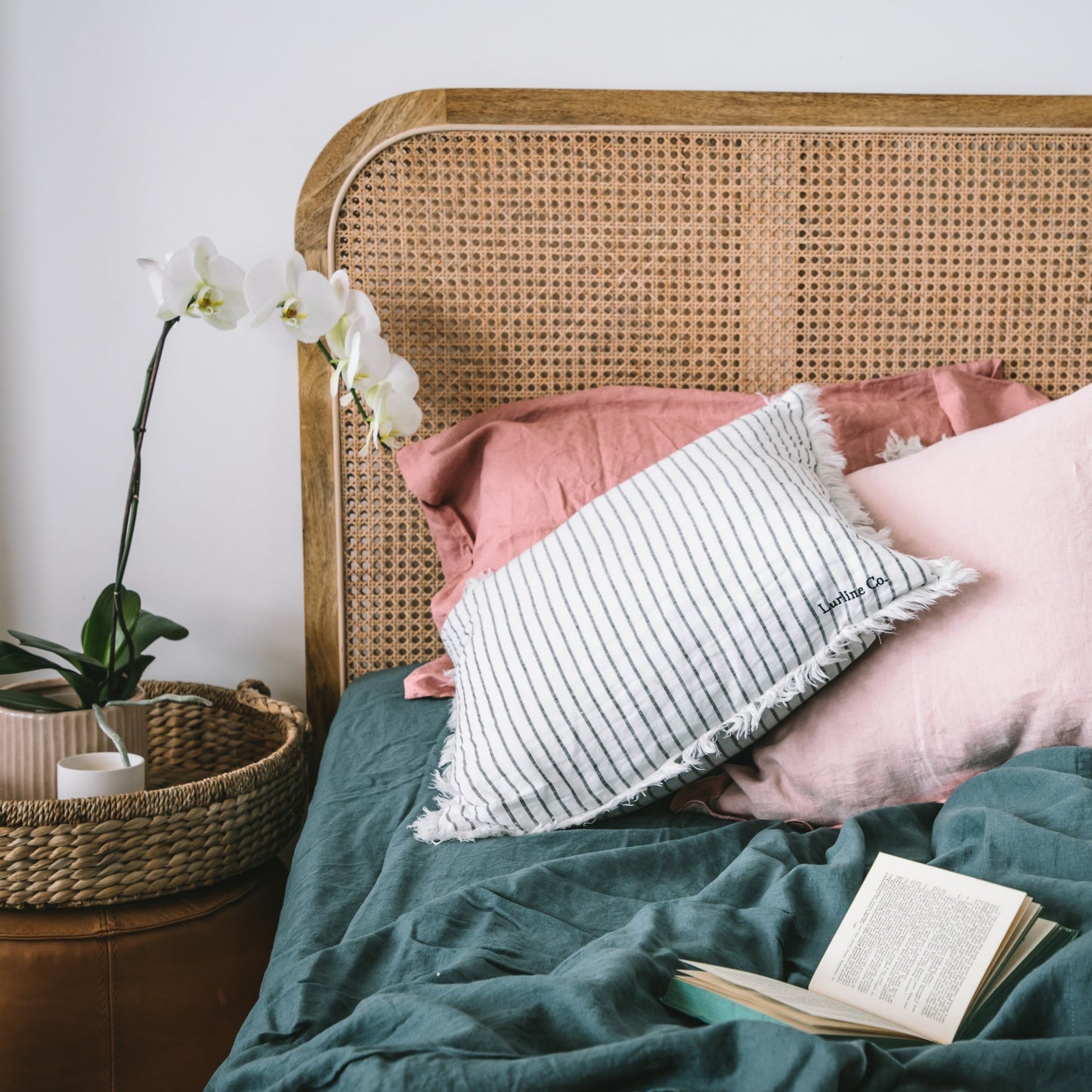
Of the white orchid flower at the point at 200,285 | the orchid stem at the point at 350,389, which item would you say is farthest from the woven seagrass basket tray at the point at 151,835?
the white orchid flower at the point at 200,285

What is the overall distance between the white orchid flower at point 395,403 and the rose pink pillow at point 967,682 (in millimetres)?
574

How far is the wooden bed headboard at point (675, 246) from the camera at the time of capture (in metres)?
1.40

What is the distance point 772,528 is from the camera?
36.4 inches

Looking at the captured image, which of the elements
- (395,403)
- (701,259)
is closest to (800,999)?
(395,403)

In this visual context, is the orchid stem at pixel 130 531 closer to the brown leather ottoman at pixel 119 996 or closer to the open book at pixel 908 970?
the brown leather ottoman at pixel 119 996

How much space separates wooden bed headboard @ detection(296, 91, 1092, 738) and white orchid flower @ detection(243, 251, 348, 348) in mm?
201

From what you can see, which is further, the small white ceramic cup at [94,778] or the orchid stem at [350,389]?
the orchid stem at [350,389]

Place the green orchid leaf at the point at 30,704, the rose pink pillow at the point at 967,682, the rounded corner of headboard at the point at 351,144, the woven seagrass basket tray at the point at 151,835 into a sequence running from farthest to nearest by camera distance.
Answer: the rounded corner of headboard at the point at 351,144, the green orchid leaf at the point at 30,704, the woven seagrass basket tray at the point at 151,835, the rose pink pillow at the point at 967,682

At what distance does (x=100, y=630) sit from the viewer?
1207 millimetres

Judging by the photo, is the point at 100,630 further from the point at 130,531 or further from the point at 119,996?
the point at 119,996

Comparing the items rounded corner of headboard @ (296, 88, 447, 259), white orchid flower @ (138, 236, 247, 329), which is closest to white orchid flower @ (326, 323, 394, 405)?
white orchid flower @ (138, 236, 247, 329)

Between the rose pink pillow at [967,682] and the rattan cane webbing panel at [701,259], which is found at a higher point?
the rattan cane webbing panel at [701,259]

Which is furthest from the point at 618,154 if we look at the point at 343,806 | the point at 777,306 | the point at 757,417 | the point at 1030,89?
the point at 343,806

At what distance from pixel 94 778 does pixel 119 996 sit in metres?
0.23
